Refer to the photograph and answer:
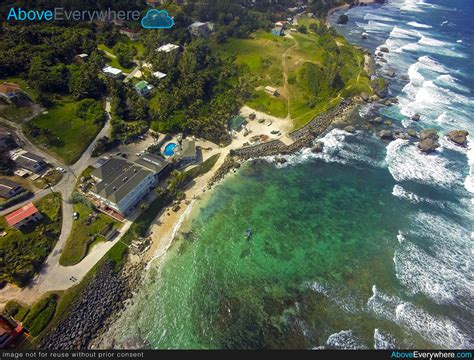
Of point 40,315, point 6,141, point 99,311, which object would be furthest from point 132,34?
point 99,311

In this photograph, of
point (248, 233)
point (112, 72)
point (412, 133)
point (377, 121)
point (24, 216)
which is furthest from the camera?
point (112, 72)

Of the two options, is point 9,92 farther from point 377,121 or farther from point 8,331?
point 377,121

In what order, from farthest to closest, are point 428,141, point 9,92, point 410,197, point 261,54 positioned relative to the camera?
point 261,54, point 428,141, point 9,92, point 410,197

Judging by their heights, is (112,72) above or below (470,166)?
above

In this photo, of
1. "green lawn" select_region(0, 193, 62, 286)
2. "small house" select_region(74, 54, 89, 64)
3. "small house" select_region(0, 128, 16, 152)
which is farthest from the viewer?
"small house" select_region(74, 54, 89, 64)

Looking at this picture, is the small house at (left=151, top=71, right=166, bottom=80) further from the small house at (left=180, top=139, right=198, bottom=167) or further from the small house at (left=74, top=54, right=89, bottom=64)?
the small house at (left=180, top=139, right=198, bottom=167)

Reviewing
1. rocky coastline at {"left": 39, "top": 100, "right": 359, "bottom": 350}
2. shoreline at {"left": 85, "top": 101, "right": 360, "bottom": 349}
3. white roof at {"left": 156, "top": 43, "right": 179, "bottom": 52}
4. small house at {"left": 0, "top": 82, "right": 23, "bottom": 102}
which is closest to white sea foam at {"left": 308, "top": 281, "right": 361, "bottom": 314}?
shoreline at {"left": 85, "top": 101, "right": 360, "bottom": 349}
